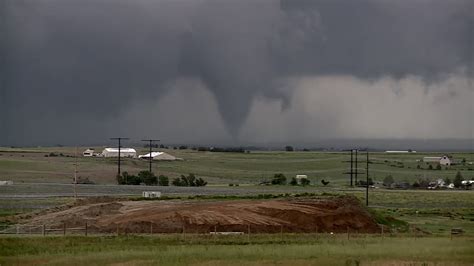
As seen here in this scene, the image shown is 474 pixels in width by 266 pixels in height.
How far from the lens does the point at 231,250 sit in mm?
47531

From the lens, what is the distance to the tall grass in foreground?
42.3 m

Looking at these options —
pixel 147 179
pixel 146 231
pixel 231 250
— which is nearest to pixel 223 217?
pixel 146 231

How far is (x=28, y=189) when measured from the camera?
Result: 419 feet

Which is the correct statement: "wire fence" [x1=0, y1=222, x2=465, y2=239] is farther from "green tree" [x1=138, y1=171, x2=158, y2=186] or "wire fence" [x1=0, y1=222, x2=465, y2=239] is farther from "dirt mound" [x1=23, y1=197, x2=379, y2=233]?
"green tree" [x1=138, y1=171, x2=158, y2=186]

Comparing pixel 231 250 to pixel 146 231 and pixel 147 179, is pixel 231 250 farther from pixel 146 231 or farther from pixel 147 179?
pixel 147 179

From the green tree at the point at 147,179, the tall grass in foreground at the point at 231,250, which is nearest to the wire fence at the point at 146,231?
the tall grass in foreground at the point at 231,250

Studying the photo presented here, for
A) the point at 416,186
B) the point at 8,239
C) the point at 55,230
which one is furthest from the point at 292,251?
the point at 416,186

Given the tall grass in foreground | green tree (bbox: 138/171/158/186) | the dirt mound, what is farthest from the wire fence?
green tree (bbox: 138/171/158/186)

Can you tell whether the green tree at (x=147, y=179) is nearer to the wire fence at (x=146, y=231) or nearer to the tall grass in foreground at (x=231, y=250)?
the wire fence at (x=146, y=231)

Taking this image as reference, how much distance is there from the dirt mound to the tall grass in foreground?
319 inches

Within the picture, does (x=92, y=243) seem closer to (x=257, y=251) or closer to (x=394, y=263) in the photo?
(x=257, y=251)

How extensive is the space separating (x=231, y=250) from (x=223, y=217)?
20.4m

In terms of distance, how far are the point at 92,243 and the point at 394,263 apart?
21199 mm

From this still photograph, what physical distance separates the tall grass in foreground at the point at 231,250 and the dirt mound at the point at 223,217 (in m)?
8.10
